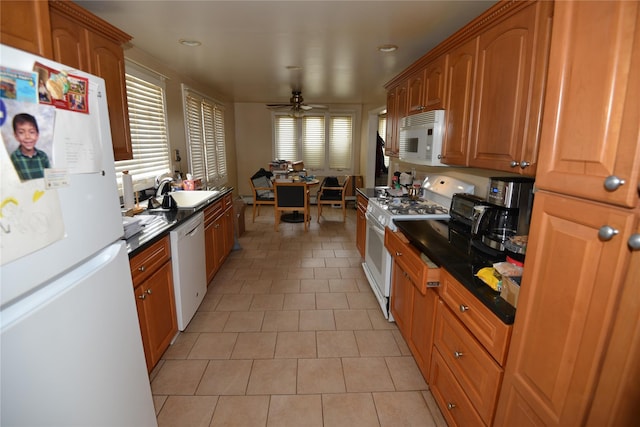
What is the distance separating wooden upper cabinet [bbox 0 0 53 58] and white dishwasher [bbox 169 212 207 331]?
1242mm

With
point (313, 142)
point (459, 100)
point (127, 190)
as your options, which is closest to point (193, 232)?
point (127, 190)

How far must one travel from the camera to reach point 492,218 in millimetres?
1840

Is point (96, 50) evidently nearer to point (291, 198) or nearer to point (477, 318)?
point (477, 318)

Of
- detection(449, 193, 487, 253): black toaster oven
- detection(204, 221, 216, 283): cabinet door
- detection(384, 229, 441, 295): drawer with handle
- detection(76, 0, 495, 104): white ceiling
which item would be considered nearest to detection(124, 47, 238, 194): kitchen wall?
detection(76, 0, 495, 104): white ceiling

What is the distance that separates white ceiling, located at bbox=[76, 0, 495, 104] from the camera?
198cm

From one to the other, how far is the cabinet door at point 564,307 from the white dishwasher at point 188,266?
6.82 feet

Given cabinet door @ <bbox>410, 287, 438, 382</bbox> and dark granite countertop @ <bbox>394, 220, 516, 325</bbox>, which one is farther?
cabinet door @ <bbox>410, 287, 438, 382</bbox>

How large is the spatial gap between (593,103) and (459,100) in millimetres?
1335

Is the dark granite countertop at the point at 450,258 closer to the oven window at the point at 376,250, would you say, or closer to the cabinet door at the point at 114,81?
the oven window at the point at 376,250

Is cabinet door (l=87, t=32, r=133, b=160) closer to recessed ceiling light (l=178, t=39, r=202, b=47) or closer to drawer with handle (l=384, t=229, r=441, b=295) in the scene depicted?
recessed ceiling light (l=178, t=39, r=202, b=47)

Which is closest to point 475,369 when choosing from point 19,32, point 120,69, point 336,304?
point 336,304

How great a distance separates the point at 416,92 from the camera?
2.79 meters

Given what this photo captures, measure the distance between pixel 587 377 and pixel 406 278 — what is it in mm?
1353

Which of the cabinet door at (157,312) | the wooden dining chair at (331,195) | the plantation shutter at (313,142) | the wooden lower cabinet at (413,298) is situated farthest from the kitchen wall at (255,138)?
the cabinet door at (157,312)
